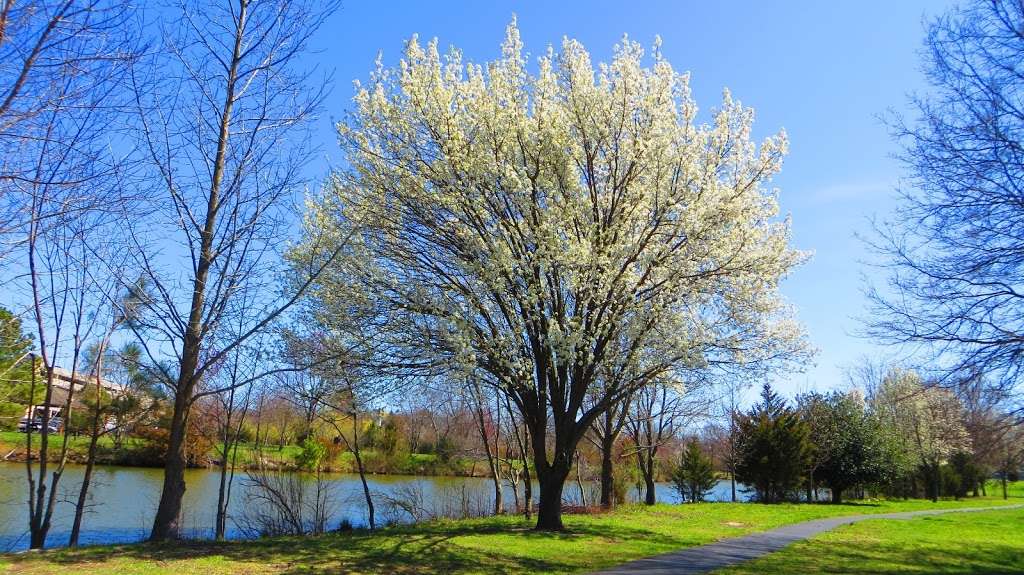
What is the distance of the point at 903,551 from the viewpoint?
13555 millimetres

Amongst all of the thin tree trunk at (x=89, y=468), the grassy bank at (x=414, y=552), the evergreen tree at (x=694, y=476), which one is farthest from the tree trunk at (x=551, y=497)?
the evergreen tree at (x=694, y=476)

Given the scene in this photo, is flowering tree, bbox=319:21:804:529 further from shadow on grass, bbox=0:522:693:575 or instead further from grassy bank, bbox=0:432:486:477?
grassy bank, bbox=0:432:486:477

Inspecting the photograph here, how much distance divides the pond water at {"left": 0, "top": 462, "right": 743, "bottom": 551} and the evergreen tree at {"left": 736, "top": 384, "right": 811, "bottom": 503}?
10.3 m

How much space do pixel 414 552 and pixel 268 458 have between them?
22.1 meters

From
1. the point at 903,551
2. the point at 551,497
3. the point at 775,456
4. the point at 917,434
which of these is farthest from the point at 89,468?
the point at 917,434

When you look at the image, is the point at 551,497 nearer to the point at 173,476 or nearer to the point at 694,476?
the point at 173,476

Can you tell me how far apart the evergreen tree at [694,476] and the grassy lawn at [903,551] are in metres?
12.8

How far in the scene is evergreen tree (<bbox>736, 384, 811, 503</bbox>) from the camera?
31562mm

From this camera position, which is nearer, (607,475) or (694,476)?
(607,475)

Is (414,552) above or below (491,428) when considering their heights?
below

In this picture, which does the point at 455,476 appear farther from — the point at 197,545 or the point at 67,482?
the point at 197,545

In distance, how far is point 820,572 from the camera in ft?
33.7

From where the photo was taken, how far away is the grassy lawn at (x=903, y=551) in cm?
1093

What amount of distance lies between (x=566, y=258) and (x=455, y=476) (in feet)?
99.0
